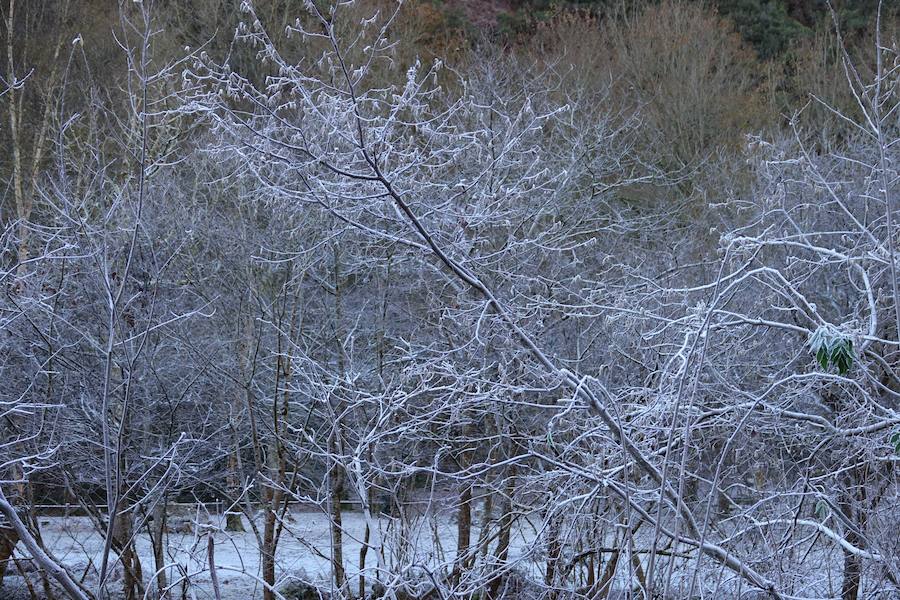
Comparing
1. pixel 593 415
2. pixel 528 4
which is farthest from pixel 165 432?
pixel 528 4

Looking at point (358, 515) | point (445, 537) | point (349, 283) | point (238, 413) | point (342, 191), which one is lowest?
point (358, 515)

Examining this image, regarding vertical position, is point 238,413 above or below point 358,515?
above

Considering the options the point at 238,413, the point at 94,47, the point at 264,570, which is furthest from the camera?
the point at 94,47

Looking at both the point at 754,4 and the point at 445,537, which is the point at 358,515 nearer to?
the point at 445,537

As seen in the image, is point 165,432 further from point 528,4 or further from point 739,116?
point 528,4

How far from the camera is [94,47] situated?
13.1 metres

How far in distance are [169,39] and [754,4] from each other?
15.9 metres

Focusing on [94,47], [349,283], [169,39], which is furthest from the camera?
[169,39]

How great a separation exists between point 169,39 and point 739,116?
10.4 m

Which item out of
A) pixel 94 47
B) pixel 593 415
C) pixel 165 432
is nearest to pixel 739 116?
pixel 94 47

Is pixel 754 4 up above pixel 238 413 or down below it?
above

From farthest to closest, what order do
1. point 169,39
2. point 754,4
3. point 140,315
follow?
point 754,4 → point 169,39 → point 140,315

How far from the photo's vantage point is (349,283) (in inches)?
388

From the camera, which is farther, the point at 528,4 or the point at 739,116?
the point at 528,4
